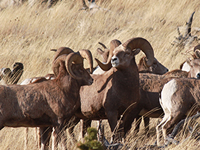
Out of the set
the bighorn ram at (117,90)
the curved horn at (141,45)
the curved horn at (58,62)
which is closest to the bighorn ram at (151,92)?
the bighorn ram at (117,90)

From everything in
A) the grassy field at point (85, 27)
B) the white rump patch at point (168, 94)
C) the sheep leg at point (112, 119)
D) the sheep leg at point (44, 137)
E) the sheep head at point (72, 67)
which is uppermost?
the grassy field at point (85, 27)

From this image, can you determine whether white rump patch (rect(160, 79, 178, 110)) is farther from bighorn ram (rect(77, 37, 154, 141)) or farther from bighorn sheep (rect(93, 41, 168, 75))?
bighorn sheep (rect(93, 41, 168, 75))

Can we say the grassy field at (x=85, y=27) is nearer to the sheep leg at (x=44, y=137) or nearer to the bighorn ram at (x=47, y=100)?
the sheep leg at (x=44, y=137)

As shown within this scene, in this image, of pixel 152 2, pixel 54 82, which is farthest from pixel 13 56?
pixel 54 82

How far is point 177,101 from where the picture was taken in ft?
22.1

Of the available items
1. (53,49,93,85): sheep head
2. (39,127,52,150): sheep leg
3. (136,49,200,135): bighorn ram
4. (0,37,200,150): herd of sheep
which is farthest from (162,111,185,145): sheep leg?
(39,127,52,150): sheep leg

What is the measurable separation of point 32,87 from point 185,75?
3.88 metres

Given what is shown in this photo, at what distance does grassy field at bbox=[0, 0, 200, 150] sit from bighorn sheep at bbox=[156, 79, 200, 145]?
5920 millimetres

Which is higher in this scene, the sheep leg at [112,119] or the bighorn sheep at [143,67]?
the bighorn sheep at [143,67]

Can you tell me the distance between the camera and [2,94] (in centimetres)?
609

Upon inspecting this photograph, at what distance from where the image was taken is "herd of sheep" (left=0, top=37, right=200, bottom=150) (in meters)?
6.20

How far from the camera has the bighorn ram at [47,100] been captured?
6.10m

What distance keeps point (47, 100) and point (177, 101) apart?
2.23m

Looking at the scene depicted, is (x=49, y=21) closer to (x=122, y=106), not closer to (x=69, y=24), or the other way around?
(x=69, y=24)
